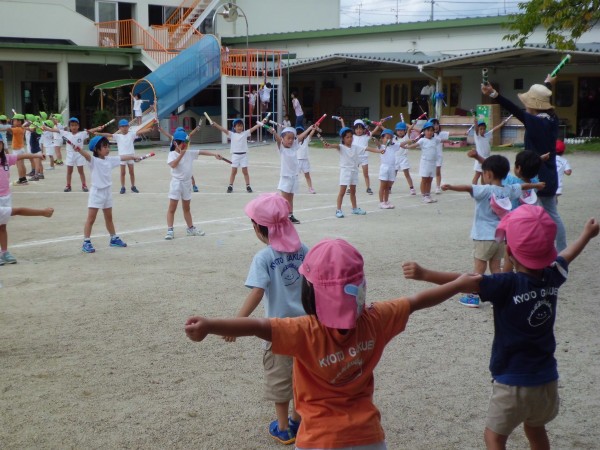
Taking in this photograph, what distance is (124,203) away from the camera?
51.1 feet

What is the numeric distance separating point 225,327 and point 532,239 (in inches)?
64.6

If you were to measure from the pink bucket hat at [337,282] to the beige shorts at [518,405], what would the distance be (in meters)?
1.17

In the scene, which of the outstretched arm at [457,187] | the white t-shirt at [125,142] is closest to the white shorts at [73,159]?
the white t-shirt at [125,142]

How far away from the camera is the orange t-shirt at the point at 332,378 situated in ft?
10.2

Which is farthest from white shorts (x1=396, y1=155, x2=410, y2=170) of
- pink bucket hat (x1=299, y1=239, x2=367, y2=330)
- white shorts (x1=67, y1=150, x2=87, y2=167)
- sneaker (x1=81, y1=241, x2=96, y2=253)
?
pink bucket hat (x1=299, y1=239, x2=367, y2=330)

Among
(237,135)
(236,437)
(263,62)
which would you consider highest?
(263,62)

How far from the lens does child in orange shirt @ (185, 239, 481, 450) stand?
3.02 metres

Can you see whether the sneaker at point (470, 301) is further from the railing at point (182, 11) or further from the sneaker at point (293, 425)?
the railing at point (182, 11)

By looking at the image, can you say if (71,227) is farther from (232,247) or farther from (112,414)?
(112,414)

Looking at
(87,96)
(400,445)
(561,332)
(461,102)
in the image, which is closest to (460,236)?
(561,332)

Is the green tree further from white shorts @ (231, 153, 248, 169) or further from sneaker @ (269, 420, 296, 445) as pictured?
sneaker @ (269, 420, 296, 445)

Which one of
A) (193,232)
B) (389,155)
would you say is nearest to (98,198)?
(193,232)

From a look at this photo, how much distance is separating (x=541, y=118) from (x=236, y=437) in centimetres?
497

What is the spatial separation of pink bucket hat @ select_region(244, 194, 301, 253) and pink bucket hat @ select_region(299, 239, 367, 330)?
5.32 feet
